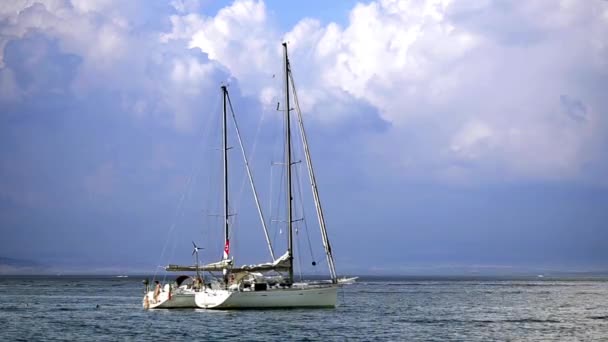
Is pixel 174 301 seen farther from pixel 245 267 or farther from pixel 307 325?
pixel 307 325

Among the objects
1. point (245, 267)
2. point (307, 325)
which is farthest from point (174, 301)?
point (307, 325)

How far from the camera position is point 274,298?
82938 mm

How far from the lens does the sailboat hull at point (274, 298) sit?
8269cm

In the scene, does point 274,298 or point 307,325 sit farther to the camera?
point 274,298

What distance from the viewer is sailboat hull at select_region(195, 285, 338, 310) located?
82688mm

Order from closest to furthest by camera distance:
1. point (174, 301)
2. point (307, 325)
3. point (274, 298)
A: point (307, 325), point (274, 298), point (174, 301)

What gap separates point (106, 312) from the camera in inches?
3883

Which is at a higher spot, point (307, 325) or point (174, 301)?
point (174, 301)

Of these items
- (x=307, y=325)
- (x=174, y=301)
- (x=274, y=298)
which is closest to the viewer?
(x=307, y=325)

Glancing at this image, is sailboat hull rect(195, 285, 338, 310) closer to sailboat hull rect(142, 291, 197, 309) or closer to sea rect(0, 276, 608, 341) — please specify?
sea rect(0, 276, 608, 341)

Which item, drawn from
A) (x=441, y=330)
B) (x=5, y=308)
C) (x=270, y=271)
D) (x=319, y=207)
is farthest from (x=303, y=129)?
(x=5, y=308)

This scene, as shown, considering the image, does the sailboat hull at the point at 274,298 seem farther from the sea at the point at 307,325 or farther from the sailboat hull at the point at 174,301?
the sailboat hull at the point at 174,301

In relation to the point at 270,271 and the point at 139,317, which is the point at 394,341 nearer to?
the point at 270,271

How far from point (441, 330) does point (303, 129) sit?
25.4m
